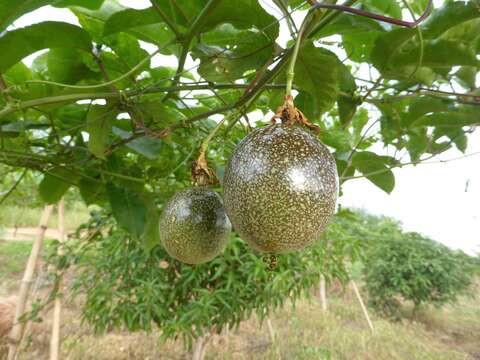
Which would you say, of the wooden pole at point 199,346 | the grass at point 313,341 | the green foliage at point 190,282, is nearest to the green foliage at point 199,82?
the green foliage at point 190,282

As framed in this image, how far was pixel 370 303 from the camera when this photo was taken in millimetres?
8125

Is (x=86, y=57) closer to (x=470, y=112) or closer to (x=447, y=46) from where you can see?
(x=447, y=46)

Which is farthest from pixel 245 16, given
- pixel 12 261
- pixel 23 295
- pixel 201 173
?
pixel 12 261

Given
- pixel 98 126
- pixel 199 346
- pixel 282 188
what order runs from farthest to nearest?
pixel 199 346, pixel 98 126, pixel 282 188

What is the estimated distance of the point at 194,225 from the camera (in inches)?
40.0

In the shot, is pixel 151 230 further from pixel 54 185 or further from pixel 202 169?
pixel 202 169

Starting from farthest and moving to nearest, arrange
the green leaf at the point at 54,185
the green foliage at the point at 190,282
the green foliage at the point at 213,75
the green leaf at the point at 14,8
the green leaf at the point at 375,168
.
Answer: the green foliage at the point at 190,282, the green leaf at the point at 54,185, the green leaf at the point at 375,168, the green foliage at the point at 213,75, the green leaf at the point at 14,8

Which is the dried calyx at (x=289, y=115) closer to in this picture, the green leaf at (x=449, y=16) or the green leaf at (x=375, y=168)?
the green leaf at (x=449, y=16)

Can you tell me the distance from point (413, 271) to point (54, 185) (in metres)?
6.89

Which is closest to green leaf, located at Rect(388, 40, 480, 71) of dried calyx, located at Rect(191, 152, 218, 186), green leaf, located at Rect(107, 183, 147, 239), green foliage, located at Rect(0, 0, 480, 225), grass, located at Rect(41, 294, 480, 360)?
green foliage, located at Rect(0, 0, 480, 225)

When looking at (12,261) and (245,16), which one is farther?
(12,261)

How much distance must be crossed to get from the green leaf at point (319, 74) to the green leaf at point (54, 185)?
108 centimetres

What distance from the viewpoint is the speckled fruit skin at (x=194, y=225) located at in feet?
3.34

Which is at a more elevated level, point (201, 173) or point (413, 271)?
point (413, 271)
